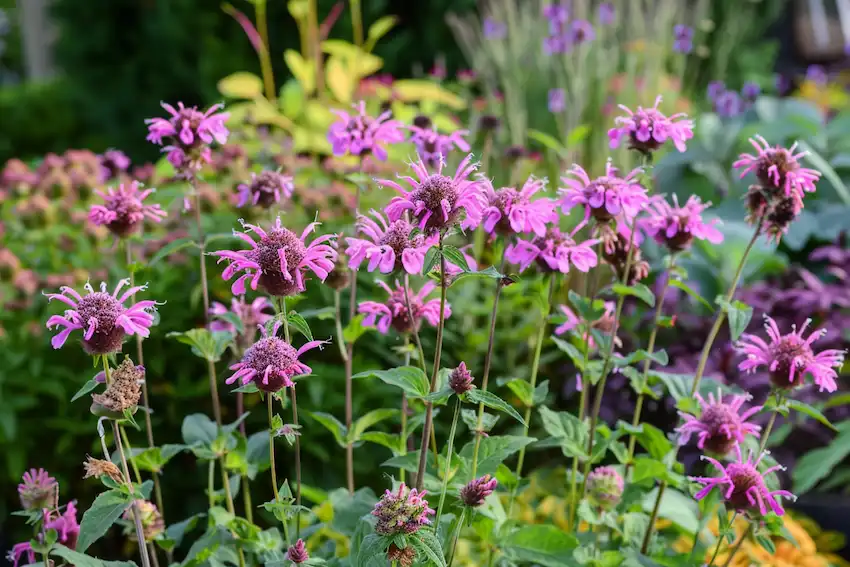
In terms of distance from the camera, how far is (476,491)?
1233 mm

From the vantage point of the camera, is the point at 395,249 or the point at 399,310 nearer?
the point at 395,249

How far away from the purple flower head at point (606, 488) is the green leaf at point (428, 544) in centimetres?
53

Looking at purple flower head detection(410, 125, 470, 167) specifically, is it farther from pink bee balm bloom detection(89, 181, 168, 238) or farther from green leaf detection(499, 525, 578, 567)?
green leaf detection(499, 525, 578, 567)

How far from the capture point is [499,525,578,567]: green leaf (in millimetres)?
1502

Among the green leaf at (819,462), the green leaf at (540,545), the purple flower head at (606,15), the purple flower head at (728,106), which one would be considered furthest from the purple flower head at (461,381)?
the purple flower head at (606,15)

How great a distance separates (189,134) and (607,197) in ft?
2.44

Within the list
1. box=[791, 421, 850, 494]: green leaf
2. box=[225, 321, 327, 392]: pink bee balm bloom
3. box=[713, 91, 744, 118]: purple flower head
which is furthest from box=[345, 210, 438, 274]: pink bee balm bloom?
box=[713, 91, 744, 118]: purple flower head

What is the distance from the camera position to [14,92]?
318 inches

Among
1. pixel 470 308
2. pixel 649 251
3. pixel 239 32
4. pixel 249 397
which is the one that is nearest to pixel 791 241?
pixel 649 251

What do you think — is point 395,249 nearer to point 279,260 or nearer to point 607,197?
point 279,260

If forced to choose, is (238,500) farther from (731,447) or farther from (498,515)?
(731,447)

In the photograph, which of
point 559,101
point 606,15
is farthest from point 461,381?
point 606,15

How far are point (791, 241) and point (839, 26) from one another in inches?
322

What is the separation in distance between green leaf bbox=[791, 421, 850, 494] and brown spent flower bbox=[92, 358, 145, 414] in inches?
64.1
